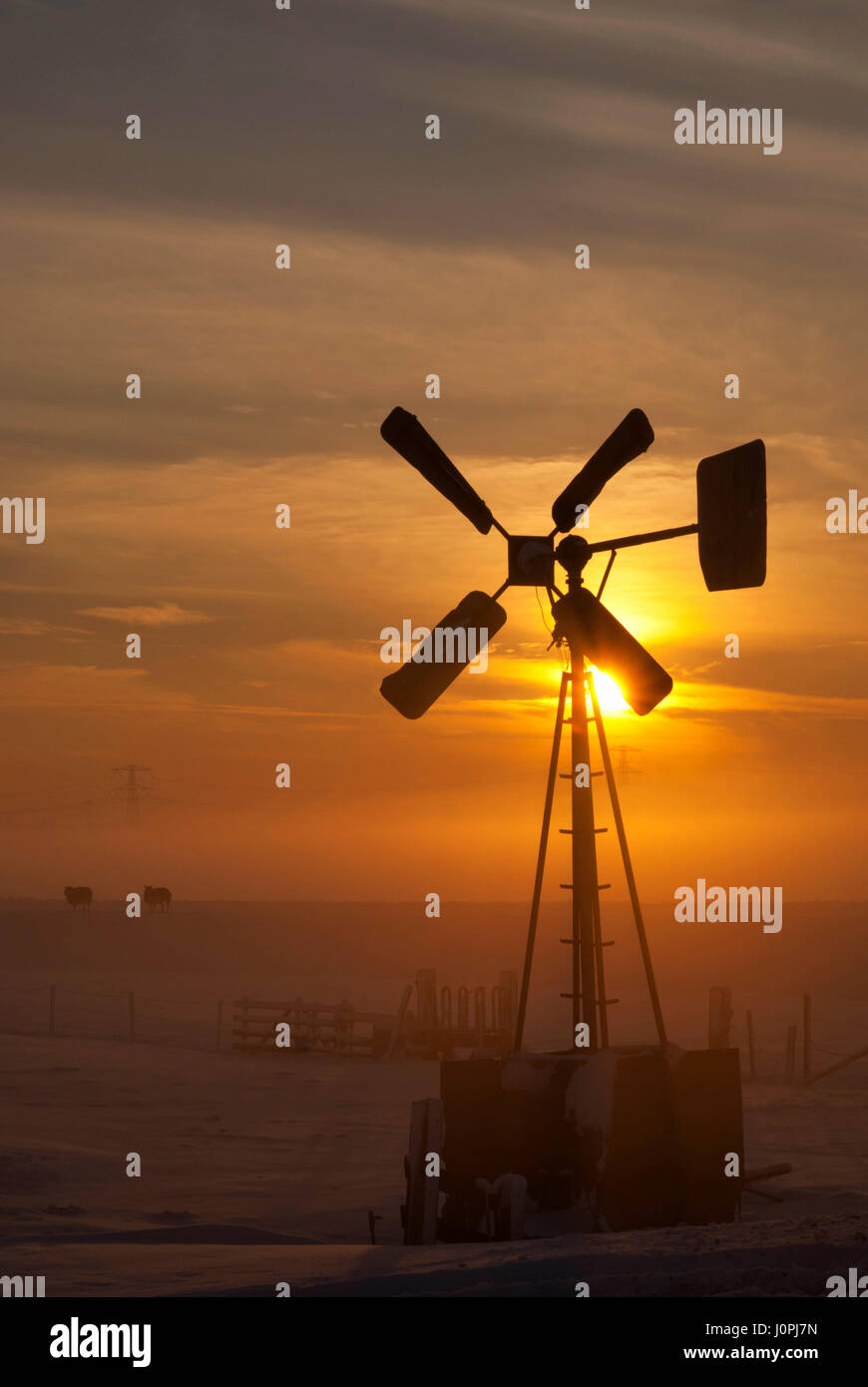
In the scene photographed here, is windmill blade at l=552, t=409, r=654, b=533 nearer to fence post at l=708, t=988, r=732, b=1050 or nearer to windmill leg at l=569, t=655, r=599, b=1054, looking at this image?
windmill leg at l=569, t=655, r=599, b=1054

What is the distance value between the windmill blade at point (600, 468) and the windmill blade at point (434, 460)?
0.68 meters

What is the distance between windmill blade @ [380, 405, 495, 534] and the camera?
12852 millimetres

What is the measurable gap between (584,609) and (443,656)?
132cm

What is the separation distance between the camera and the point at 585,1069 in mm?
11312

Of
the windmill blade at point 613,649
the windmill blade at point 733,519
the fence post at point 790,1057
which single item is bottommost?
the fence post at point 790,1057

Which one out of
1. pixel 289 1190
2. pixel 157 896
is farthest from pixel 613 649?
pixel 157 896

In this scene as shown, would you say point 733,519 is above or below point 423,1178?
above

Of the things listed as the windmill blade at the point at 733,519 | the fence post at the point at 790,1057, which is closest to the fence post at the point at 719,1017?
the fence post at the point at 790,1057

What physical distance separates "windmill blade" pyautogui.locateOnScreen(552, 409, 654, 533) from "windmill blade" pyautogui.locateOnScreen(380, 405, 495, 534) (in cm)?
68

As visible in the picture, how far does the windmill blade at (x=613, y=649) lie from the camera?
11984 millimetres

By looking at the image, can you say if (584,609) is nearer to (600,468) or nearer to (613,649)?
(613,649)

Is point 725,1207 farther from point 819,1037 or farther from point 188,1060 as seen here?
point 819,1037

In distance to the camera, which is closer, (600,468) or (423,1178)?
(423,1178)

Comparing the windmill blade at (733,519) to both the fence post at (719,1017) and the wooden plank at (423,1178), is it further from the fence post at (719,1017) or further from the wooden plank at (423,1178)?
the fence post at (719,1017)
